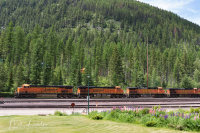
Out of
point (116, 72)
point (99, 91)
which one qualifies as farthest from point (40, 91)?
point (116, 72)

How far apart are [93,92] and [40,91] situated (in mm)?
14209

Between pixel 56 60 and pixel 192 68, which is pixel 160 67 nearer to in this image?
pixel 192 68

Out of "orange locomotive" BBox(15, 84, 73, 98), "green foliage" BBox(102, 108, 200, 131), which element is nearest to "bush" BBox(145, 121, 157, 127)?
"green foliage" BBox(102, 108, 200, 131)

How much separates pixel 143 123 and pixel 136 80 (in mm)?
69255

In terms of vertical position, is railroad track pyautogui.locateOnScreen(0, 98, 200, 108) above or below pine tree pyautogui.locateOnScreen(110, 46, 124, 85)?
below

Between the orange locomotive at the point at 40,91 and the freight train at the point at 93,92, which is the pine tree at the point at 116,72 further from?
the orange locomotive at the point at 40,91

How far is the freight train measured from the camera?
141ft

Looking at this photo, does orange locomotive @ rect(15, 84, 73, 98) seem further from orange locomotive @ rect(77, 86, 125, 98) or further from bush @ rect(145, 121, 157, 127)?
bush @ rect(145, 121, 157, 127)

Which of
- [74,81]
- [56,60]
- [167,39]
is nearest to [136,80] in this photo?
[74,81]

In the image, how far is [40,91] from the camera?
1721 inches

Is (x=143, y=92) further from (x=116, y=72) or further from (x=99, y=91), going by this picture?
(x=116, y=72)

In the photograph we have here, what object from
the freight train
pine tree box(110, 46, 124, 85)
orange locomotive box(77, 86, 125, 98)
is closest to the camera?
the freight train

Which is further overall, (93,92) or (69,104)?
(93,92)

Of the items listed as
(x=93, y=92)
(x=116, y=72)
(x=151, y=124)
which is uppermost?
Answer: (x=116, y=72)
